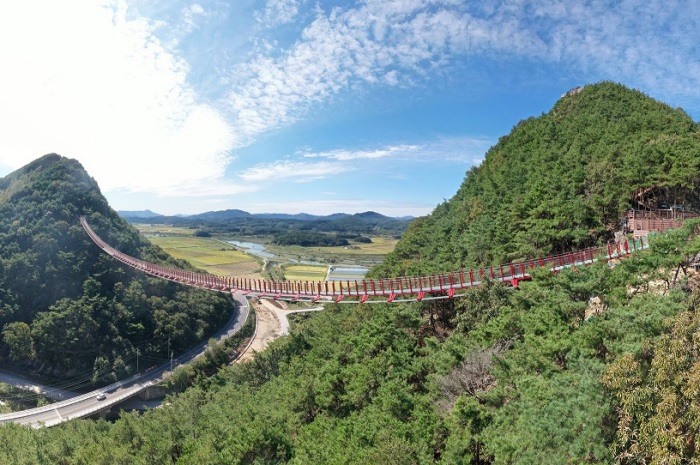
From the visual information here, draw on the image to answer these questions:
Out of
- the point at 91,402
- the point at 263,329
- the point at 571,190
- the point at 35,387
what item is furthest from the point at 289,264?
the point at 571,190

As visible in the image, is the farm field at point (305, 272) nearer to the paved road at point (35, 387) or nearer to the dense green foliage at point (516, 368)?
the paved road at point (35, 387)

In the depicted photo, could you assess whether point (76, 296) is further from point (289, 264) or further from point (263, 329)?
point (289, 264)

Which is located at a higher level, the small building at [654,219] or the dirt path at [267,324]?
the small building at [654,219]

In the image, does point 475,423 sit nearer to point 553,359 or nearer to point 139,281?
point 553,359

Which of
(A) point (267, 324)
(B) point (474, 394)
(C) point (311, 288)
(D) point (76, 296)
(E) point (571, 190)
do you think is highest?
(E) point (571, 190)

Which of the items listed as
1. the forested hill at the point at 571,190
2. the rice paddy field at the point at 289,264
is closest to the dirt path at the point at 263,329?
the rice paddy field at the point at 289,264

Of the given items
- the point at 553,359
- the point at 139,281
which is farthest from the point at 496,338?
the point at 139,281
